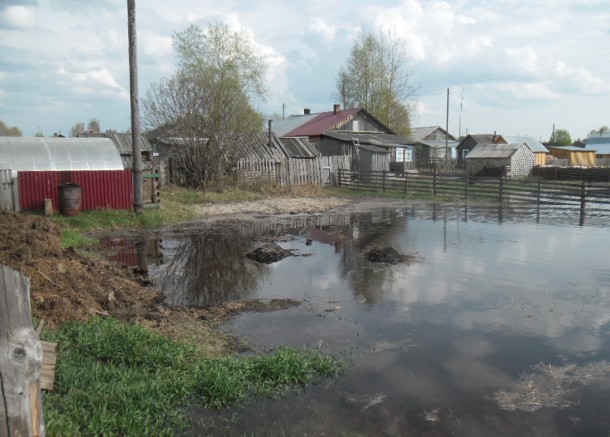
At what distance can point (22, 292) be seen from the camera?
2430mm

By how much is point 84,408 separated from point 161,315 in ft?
9.68

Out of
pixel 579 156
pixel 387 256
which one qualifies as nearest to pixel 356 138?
pixel 387 256

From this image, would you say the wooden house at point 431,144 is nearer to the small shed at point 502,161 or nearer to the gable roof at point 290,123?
the small shed at point 502,161

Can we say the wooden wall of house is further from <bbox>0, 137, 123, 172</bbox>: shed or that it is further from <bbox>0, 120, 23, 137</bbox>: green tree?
<bbox>0, 120, 23, 137</bbox>: green tree

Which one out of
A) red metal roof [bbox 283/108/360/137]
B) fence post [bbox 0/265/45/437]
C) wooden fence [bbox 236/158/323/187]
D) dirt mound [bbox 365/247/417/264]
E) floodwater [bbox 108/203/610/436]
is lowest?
floodwater [bbox 108/203/610/436]

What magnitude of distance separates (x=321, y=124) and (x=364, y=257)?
117 ft

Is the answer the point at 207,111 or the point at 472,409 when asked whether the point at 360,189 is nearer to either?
the point at 207,111

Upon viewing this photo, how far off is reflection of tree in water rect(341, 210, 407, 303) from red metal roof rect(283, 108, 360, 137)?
25.4 meters

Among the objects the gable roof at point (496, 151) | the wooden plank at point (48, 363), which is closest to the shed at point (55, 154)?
the wooden plank at point (48, 363)

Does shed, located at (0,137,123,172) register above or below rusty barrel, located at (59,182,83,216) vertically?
above

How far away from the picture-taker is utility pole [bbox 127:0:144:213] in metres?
16.2

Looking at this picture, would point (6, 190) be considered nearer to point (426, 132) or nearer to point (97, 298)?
point (97, 298)

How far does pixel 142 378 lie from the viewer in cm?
512

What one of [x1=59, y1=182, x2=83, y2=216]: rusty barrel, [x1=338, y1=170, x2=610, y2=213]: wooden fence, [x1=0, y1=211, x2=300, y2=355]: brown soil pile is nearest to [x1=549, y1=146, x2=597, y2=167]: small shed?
[x1=338, y1=170, x2=610, y2=213]: wooden fence
